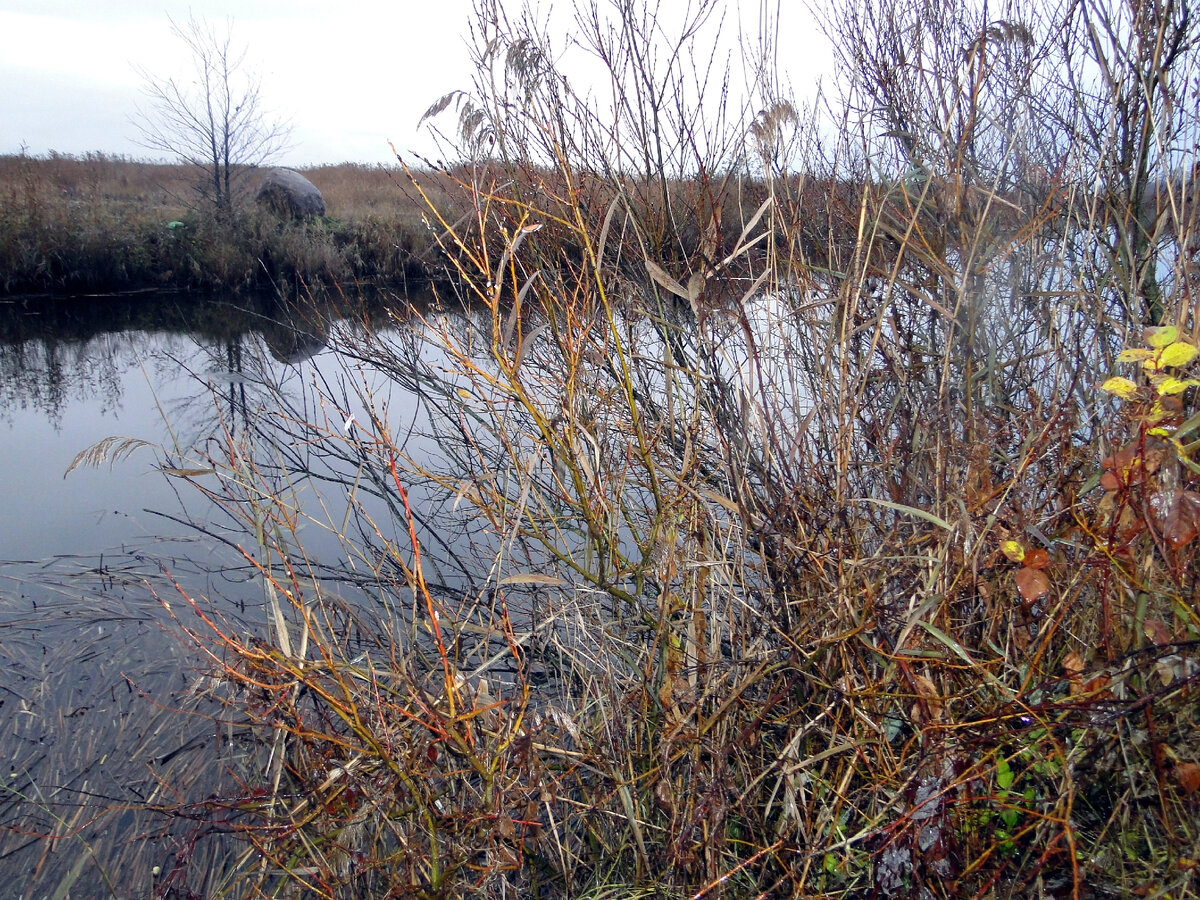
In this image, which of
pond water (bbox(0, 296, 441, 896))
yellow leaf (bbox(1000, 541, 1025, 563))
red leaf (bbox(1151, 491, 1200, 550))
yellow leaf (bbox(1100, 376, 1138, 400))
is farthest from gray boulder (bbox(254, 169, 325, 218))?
red leaf (bbox(1151, 491, 1200, 550))

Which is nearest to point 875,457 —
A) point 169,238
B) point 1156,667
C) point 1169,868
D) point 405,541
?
point 1156,667

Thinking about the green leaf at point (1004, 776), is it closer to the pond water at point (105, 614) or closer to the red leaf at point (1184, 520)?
the red leaf at point (1184, 520)

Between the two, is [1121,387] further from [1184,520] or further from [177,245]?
[177,245]

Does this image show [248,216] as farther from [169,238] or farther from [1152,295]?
[1152,295]

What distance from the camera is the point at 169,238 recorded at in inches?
522

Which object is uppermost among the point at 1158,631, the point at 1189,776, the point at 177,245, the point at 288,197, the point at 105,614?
the point at 288,197

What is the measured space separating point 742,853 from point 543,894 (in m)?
0.55

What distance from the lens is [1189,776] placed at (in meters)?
1.40

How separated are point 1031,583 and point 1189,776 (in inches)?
15.1

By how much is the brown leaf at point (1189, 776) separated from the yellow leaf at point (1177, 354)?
2.23 ft

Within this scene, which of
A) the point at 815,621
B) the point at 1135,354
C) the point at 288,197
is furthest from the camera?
the point at 288,197

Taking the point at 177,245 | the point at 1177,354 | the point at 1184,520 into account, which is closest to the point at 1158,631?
the point at 1184,520

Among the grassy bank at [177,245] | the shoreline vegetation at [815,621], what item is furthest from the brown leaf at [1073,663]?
the grassy bank at [177,245]

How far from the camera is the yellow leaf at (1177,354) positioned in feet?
4.20
